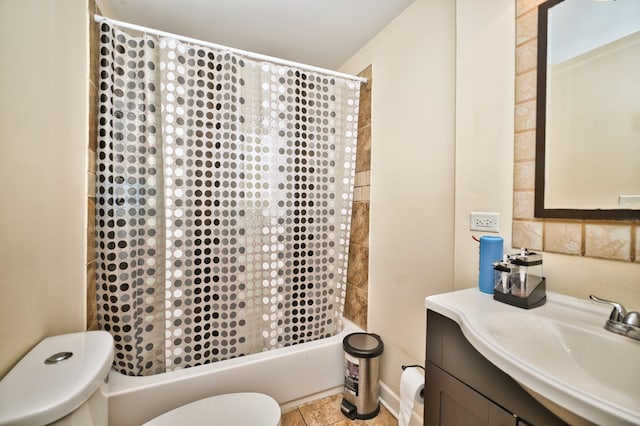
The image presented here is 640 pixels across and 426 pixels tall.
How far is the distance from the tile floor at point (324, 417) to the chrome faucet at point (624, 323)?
128 centimetres

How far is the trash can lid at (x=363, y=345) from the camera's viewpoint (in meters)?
1.55

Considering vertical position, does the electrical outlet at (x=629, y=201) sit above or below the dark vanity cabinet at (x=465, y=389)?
above

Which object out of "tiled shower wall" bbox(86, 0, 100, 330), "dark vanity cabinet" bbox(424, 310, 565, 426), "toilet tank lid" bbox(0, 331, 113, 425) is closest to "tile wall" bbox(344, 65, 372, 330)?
"dark vanity cabinet" bbox(424, 310, 565, 426)

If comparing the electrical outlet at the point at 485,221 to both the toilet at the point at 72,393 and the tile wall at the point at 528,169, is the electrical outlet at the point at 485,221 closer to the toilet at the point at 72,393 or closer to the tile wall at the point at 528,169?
the tile wall at the point at 528,169

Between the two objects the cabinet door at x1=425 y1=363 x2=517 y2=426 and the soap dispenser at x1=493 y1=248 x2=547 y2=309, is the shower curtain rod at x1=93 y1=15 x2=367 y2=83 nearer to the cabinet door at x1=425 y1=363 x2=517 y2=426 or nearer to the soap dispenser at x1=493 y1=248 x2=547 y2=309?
the soap dispenser at x1=493 y1=248 x2=547 y2=309

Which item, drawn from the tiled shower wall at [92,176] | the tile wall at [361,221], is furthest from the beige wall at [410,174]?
the tiled shower wall at [92,176]

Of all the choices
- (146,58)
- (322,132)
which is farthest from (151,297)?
(322,132)

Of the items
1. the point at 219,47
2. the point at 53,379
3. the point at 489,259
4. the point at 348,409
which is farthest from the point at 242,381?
the point at 219,47

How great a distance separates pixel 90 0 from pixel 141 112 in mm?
532

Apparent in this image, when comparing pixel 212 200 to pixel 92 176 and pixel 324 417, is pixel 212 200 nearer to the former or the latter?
pixel 92 176

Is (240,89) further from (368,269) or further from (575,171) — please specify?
(575,171)

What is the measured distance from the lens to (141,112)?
136 centimetres

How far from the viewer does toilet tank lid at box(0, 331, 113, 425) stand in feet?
2.15

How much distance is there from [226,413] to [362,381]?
0.76 meters
